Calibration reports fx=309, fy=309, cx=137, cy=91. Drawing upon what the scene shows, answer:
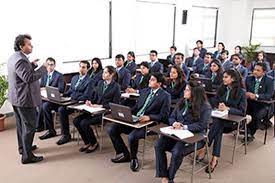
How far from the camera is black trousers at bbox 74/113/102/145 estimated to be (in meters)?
4.52

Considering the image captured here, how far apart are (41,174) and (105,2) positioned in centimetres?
491

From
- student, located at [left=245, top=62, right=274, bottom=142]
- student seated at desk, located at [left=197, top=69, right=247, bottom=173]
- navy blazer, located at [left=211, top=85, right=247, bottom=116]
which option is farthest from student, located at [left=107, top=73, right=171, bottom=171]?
student, located at [left=245, top=62, right=274, bottom=142]

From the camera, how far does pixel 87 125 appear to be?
452 cm

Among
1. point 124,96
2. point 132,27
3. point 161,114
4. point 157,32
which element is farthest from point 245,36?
point 161,114

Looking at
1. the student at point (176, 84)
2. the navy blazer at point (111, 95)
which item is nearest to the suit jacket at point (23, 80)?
the navy blazer at point (111, 95)

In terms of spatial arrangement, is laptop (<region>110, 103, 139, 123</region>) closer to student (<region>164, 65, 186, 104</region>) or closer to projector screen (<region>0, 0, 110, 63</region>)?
student (<region>164, 65, 186, 104</region>)

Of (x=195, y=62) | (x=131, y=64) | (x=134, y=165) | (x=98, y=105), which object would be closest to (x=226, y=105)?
(x=134, y=165)

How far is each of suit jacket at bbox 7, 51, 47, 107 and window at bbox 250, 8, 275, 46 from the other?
9579mm

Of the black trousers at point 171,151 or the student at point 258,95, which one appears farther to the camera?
the student at point 258,95

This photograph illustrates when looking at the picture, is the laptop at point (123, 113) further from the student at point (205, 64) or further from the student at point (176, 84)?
the student at point (205, 64)

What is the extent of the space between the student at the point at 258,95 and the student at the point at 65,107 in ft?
8.68

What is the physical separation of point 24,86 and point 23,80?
0.10m

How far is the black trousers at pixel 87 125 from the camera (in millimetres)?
4520

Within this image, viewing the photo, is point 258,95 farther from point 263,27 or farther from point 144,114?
point 263,27
